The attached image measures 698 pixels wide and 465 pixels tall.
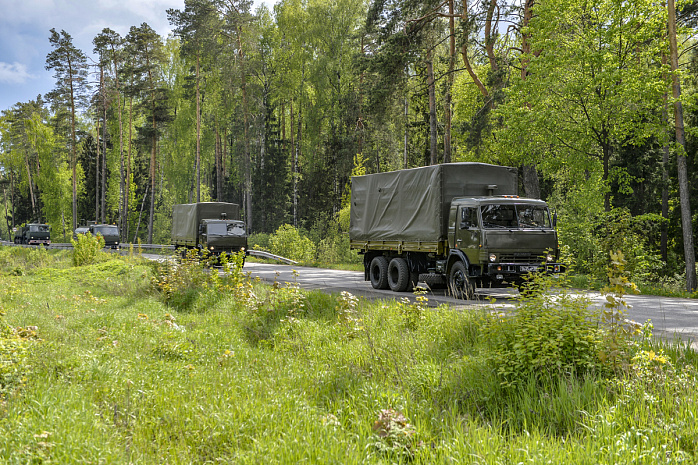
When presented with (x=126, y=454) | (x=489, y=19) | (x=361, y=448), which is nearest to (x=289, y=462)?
(x=361, y=448)

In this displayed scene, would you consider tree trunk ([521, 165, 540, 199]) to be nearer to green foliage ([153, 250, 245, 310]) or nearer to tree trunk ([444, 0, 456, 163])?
tree trunk ([444, 0, 456, 163])

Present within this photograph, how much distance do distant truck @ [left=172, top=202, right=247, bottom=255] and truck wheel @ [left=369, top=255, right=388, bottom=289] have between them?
10819mm

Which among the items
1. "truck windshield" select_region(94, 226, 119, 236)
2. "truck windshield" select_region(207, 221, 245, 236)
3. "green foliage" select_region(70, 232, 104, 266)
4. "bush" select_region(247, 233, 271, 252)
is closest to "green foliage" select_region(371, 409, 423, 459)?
"green foliage" select_region(70, 232, 104, 266)

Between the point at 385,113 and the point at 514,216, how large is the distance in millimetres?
13688

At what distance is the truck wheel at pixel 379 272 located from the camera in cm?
1588

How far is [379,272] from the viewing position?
53.1ft

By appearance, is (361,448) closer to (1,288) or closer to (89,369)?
(89,369)

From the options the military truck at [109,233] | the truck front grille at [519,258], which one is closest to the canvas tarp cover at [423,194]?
the truck front grille at [519,258]

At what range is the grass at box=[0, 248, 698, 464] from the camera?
4246mm

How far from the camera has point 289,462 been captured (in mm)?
4055

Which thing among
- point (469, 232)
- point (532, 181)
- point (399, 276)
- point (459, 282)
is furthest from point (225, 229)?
point (469, 232)

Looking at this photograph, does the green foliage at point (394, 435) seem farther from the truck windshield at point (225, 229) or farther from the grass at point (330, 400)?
the truck windshield at point (225, 229)

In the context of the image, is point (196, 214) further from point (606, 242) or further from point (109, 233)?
point (606, 242)

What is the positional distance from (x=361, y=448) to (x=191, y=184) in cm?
5825
